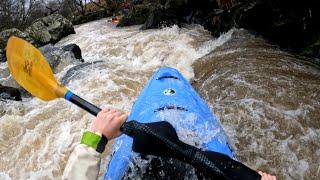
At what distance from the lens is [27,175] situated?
4.37 metres

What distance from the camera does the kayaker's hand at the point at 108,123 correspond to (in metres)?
1.99

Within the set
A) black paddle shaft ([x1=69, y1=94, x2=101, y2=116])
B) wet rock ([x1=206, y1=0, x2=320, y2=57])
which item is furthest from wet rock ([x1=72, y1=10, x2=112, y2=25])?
black paddle shaft ([x1=69, y1=94, x2=101, y2=116])

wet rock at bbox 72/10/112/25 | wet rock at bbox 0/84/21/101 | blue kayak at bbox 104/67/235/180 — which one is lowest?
wet rock at bbox 72/10/112/25

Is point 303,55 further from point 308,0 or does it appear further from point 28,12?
point 28,12

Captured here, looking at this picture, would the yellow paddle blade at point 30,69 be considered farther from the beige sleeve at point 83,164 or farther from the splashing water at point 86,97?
the splashing water at point 86,97

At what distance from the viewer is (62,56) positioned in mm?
8688

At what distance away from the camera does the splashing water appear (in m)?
4.63

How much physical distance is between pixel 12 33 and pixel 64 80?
621 centimetres

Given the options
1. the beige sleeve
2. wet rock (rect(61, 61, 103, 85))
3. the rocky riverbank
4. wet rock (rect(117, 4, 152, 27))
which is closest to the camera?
the beige sleeve

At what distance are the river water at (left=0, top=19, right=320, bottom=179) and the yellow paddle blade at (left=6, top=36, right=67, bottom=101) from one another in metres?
1.51

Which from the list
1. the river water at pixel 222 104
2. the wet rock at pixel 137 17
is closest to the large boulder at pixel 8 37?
the wet rock at pixel 137 17

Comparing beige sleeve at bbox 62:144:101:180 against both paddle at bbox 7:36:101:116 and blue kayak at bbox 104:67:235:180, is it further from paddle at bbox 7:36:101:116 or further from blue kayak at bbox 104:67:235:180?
paddle at bbox 7:36:101:116

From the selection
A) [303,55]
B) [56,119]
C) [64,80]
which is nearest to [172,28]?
[64,80]

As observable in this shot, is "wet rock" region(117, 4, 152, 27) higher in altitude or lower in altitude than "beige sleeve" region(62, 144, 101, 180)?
lower
